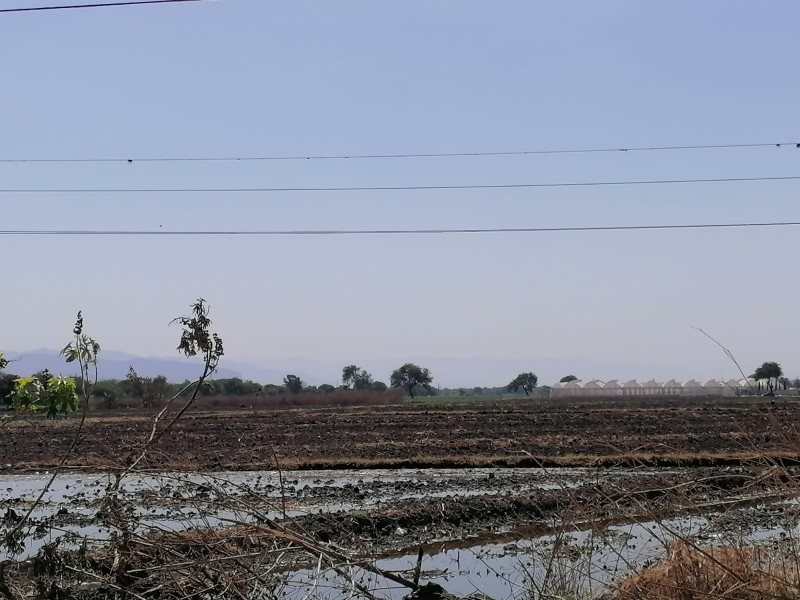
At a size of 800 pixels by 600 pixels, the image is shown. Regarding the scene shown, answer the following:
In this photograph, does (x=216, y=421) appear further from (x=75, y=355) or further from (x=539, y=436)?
(x=75, y=355)

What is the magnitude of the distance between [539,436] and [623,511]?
27153 millimetres

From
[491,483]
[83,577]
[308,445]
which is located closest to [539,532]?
[491,483]

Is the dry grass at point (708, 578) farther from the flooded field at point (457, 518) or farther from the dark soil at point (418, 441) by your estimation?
the dark soil at point (418, 441)

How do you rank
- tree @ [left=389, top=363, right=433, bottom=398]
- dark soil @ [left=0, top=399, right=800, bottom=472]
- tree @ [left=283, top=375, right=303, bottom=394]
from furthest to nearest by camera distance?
tree @ [left=389, top=363, right=433, bottom=398] < tree @ [left=283, top=375, right=303, bottom=394] < dark soil @ [left=0, top=399, right=800, bottom=472]

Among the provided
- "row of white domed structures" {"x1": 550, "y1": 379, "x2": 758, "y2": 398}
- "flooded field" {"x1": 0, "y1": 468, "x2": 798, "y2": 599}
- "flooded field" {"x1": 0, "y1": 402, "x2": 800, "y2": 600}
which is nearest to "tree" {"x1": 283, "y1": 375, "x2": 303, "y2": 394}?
"row of white domed structures" {"x1": 550, "y1": 379, "x2": 758, "y2": 398}

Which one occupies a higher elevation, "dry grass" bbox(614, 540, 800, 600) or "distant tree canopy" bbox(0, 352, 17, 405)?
"distant tree canopy" bbox(0, 352, 17, 405)

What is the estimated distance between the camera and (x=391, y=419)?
47.0m

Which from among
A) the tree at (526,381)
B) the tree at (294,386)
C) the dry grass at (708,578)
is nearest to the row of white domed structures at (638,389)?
Result: the tree at (294,386)

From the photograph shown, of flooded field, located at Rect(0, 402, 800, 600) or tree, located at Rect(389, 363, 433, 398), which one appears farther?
tree, located at Rect(389, 363, 433, 398)

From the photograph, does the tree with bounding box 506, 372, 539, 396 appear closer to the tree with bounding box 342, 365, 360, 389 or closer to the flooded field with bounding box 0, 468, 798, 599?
the tree with bounding box 342, 365, 360, 389

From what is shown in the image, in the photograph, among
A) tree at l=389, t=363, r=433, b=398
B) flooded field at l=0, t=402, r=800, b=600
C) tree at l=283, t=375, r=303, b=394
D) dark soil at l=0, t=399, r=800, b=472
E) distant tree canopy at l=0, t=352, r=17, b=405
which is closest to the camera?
flooded field at l=0, t=402, r=800, b=600

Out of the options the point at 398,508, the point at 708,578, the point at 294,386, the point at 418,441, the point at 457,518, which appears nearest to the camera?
the point at 708,578

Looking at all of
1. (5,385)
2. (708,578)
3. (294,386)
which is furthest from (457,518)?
(294,386)

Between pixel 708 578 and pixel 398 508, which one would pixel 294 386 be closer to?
pixel 398 508
